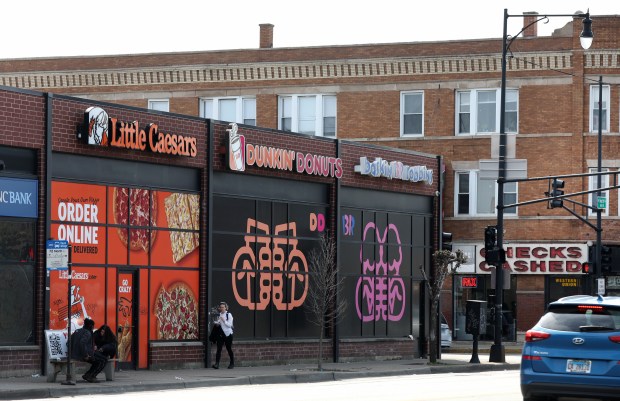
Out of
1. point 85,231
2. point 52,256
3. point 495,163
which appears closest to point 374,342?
point 495,163

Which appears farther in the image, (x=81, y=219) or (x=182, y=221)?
(x=182, y=221)

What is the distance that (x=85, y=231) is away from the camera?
2906 centimetres

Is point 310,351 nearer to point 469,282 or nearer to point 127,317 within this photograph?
point 127,317

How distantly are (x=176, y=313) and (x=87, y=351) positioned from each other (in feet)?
20.1

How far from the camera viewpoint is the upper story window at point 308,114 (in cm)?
5450

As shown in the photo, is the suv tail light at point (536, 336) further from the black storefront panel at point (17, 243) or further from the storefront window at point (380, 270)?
the storefront window at point (380, 270)

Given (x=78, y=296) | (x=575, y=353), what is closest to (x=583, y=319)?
(x=575, y=353)

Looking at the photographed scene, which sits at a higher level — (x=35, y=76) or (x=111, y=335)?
(x=35, y=76)

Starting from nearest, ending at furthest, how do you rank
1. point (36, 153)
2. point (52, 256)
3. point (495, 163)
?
point (52, 256) → point (36, 153) → point (495, 163)

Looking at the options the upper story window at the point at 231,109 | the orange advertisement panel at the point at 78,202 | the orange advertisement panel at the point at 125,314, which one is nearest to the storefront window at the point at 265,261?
the orange advertisement panel at the point at 125,314

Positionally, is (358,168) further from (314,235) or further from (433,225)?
(433,225)

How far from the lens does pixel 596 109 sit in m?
52.4

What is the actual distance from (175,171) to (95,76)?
26.1 metres

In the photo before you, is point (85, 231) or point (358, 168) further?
point (358, 168)
